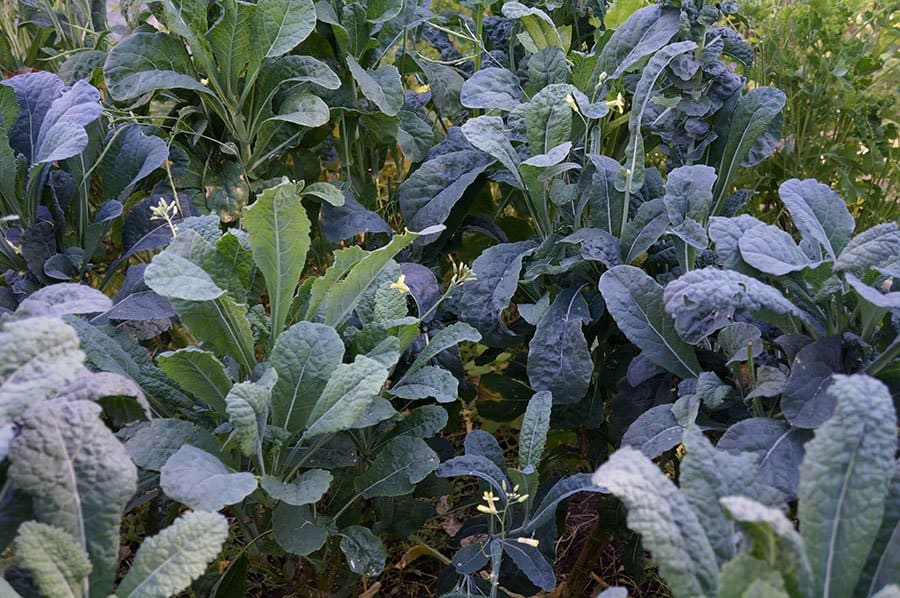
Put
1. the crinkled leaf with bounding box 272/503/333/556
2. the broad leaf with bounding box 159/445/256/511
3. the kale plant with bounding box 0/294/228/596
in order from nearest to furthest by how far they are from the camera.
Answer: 1. the kale plant with bounding box 0/294/228/596
2. the broad leaf with bounding box 159/445/256/511
3. the crinkled leaf with bounding box 272/503/333/556

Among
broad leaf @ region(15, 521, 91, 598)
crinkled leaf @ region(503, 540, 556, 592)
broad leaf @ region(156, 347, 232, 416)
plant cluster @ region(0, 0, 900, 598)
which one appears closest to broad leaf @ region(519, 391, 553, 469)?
plant cluster @ region(0, 0, 900, 598)

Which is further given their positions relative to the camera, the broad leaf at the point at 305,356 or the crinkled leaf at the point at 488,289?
the crinkled leaf at the point at 488,289

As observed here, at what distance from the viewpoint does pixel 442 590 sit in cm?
142

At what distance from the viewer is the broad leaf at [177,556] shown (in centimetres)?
86

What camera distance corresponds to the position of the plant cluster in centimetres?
84

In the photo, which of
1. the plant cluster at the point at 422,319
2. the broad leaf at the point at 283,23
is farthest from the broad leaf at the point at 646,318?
the broad leaf at the point at 283,23

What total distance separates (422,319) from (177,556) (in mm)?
617

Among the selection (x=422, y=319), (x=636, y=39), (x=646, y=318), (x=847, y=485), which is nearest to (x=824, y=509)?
(x=847, y=485)

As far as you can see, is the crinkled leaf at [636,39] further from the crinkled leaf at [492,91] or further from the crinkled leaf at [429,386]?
the crinkled leaf at [429,386]

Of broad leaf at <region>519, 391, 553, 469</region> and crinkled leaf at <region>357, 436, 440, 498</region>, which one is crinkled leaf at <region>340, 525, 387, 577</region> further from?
broad leaf at <region>519, 391, 553, 469</region>

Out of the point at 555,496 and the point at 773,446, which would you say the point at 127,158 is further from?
the point at 773,446

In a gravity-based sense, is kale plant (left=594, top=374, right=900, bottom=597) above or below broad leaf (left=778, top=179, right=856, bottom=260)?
below

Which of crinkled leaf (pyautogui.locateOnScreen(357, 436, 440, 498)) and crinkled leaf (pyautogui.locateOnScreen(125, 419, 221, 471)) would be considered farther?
crinkled leaf (pyautogui.locateOnScreen(357, 436, 440, 498))

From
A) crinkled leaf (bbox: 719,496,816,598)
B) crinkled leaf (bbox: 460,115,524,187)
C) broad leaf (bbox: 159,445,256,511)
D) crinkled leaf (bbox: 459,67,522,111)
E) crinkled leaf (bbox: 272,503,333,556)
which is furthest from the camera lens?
crinkled leaf (bbox: 459,67,522,111)
